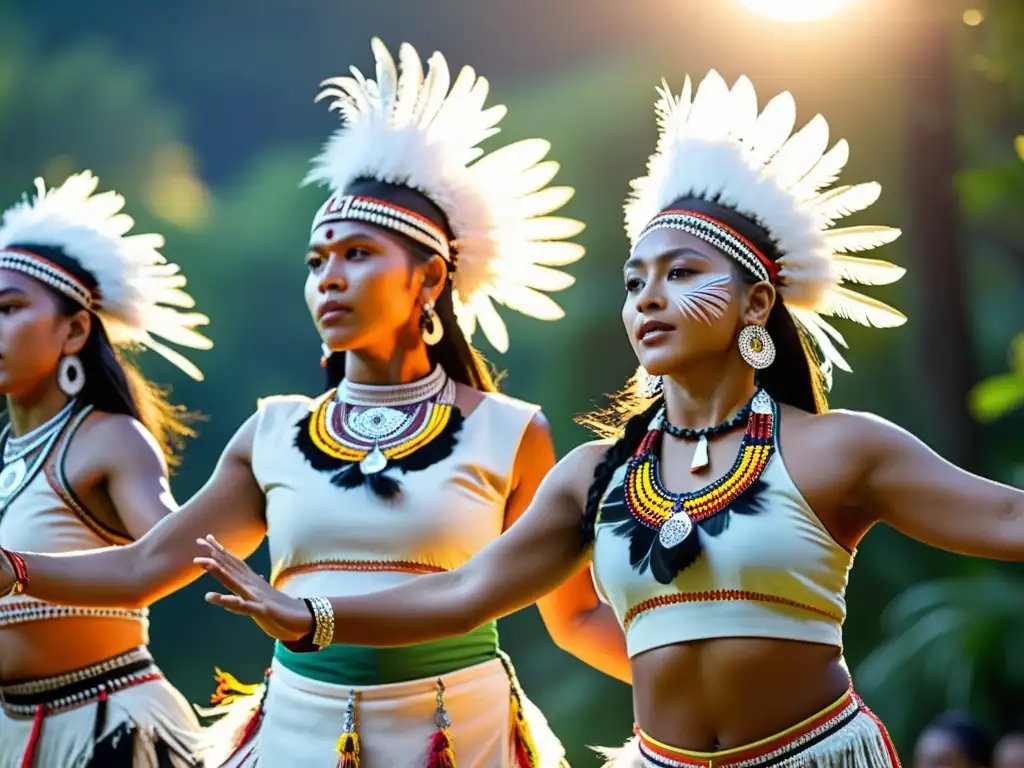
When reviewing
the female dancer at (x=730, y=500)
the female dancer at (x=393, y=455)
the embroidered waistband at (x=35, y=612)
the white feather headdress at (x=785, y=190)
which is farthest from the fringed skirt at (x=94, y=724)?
the white feather headdress at (x=785, y=190)

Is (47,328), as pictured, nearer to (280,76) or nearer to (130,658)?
(130,658)

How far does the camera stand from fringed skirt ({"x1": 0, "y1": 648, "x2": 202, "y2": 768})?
3486 millimetres

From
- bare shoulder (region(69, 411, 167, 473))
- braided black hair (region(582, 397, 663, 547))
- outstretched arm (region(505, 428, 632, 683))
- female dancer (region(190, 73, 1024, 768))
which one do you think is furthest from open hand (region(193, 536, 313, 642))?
bare shoulder (region(69, 411, 167, 473))

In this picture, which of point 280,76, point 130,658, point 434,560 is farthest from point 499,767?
point 280,76

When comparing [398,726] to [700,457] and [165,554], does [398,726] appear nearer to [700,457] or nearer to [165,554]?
[165,554]

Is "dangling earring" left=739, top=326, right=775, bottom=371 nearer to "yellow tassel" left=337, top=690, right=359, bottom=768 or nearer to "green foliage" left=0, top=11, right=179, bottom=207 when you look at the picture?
"yellow tassel" left=337, top=690, right=359, bottom=768

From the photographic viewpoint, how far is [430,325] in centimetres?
339

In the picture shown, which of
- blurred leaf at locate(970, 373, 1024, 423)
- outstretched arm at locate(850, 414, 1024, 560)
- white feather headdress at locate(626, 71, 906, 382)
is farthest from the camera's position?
blurred leaf at locate(970, 373, 1024, 423)

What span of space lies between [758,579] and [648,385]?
19.8 inches

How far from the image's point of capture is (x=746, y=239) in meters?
2.72

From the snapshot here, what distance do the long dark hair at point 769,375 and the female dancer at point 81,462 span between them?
1.08 meters

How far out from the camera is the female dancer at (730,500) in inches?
96.7

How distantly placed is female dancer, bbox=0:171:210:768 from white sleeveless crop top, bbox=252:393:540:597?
15.1 inches

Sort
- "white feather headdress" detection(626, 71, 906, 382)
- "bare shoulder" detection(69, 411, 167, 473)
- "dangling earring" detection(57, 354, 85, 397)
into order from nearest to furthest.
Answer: "white feather headdress" detection(626, 71, 906, 382), "bare shoulder" detection(69, 411, 167, 473), "dangling earring" detection(57, 354, 85, 397)
